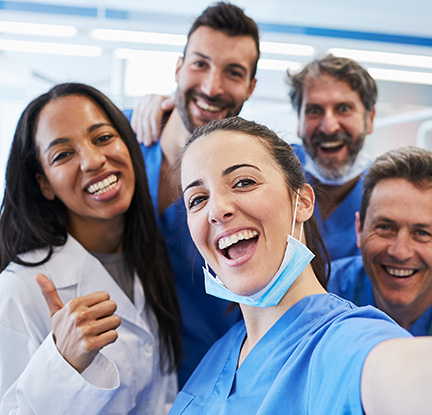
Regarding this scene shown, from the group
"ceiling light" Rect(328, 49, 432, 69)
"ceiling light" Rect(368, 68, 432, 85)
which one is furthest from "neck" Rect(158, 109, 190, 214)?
"ceiling light" Rect(368, 68, 432, 85)

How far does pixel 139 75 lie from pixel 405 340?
12.3ft

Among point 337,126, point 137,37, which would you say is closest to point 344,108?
point 337,126

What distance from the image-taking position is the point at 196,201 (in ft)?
3.72

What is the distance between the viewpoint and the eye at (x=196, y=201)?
44.2 inches

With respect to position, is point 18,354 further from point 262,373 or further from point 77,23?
point 77,23

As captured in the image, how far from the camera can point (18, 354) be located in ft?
4.35

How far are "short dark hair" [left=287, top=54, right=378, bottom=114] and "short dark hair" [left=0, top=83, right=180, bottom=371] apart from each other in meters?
0.90

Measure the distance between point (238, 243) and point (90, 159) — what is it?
1.87 feet

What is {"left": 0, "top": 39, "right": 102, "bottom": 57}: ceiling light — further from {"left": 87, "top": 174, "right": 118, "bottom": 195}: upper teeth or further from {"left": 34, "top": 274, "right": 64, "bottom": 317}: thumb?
{"left": 34, "top": 274, "right": 64, "bottom": 317}: thumb

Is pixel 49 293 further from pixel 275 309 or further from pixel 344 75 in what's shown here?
pixel 344 75

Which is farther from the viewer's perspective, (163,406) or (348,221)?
(348,221)

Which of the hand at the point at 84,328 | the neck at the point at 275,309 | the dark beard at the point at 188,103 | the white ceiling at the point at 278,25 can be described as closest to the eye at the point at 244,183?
the neck at the point at 275,309

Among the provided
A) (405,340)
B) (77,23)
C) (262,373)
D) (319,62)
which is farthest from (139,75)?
(405,340)

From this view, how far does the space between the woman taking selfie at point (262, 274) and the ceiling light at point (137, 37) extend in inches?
93.6
